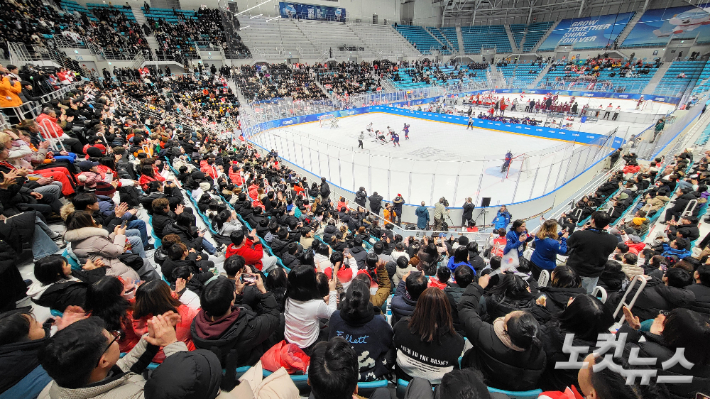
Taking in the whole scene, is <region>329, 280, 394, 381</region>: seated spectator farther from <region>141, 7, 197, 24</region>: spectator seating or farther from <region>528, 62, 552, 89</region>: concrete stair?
<region>528, 62, 552, 89</region>: concrete stair

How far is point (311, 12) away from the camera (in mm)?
41844

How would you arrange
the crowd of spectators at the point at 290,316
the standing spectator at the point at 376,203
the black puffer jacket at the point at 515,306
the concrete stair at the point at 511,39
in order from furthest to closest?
the concrete stair at the point at 511,39 < the standing spectator at the point at 376,203 < the black puffer jacket at the point at 515,306 < the crowd of spectators at the point at 290,316

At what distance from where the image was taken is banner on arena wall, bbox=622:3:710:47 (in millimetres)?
29828

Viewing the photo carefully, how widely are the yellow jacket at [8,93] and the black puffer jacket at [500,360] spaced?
Result: 11298 millimetres

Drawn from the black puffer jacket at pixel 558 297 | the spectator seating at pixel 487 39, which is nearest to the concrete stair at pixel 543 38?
the spectator seating at pixel 487 39

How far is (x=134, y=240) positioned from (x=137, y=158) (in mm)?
5279

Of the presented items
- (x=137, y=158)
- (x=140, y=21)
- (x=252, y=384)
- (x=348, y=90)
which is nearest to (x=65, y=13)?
(x=140, y=21)

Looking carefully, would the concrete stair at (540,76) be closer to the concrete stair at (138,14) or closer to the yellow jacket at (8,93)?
the yellow jacket at (8,93)

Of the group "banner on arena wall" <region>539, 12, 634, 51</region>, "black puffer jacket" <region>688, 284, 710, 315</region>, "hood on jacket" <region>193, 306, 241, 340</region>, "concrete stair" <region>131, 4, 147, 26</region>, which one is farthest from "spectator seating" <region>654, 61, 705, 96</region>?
"concrete stair" <region>131, 4, 147, 26</region>

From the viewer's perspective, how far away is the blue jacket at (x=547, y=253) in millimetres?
4465

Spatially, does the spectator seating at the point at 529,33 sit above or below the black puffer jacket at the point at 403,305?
above

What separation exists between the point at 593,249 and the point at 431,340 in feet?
10.3

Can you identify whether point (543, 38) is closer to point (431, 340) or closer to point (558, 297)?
point (558, 297)

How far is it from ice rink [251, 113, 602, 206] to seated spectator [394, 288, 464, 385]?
8568 mm
